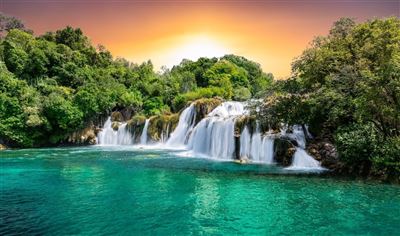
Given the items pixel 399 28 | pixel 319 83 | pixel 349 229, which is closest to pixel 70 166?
pixel 319 83

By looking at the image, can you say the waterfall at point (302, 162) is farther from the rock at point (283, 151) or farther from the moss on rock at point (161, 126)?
the moss on rock at point (161, 126)

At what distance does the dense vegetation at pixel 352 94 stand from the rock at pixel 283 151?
4.46 ft

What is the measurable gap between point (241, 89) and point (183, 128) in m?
25.9

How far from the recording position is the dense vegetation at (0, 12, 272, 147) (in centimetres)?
3384

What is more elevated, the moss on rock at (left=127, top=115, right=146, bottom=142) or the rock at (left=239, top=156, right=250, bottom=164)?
the moss on rock at (left=127, top=115, right=146, bottom=142)

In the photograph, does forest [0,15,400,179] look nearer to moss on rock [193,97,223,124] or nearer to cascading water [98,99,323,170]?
cascading water [98,99,323,170]

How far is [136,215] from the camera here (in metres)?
9.70

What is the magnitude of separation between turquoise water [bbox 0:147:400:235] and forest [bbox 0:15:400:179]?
3.44 meters

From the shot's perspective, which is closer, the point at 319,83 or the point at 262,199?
the point at 262,199

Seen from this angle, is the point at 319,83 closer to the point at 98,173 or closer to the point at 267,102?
the point at 267,102

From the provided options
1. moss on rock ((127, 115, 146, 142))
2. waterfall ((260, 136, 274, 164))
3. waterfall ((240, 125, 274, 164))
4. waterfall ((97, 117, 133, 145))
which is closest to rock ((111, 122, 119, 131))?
waterfall ((97, 117, 133, 145))

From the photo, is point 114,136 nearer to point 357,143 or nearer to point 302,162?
point 302,162

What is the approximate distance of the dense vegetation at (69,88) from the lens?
3384cm

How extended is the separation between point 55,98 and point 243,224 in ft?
100
